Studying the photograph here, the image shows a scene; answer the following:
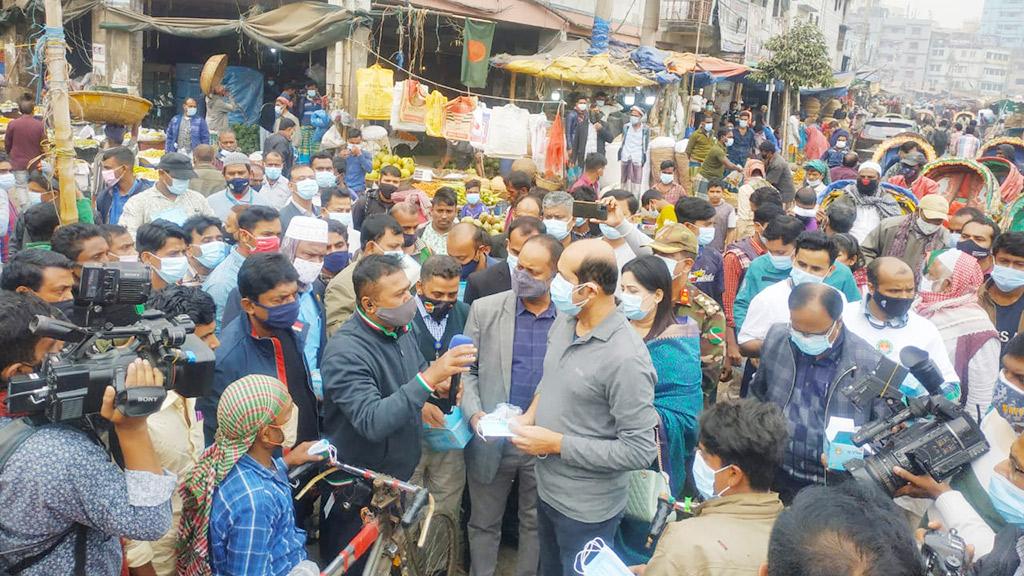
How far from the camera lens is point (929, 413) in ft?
9.61

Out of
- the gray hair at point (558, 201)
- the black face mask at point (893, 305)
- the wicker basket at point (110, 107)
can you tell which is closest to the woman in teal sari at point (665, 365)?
Result: the black face mask at point (893, 305)

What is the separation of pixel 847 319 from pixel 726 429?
181 centimetres

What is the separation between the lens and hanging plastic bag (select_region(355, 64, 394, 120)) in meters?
13.2

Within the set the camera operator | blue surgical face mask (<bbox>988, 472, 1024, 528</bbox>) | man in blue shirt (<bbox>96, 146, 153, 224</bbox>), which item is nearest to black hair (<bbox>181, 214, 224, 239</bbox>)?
man in blue shirt (<bbox>96, 146, 153, 224</bbox>)

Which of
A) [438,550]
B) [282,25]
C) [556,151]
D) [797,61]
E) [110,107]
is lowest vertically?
[438,550]

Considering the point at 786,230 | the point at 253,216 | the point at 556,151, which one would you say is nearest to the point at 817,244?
the point at 786,230

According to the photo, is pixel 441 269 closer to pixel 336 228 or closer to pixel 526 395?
pixel 526 395

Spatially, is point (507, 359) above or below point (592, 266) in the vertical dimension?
below

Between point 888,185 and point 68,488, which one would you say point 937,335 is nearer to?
point 68,488

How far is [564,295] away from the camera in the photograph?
331 cm

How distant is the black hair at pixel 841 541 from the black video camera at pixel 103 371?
71.8 inches

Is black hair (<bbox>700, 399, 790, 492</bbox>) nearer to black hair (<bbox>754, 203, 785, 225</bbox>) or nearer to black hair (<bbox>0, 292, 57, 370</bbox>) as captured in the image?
black hair (<bbox>0, 292, 57, 370</bbox>)

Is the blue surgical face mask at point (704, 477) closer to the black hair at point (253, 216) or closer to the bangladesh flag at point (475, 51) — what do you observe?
the black hair at point (253, 216)

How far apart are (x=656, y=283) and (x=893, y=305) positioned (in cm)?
127
